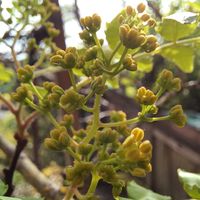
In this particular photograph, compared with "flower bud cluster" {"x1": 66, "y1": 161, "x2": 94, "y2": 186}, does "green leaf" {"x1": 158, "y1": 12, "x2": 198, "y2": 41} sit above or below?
above

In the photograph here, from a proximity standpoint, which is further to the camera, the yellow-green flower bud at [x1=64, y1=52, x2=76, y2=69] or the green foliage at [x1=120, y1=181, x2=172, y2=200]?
the green foliage at [x1=120, y1=181, x2=172, y2=200]

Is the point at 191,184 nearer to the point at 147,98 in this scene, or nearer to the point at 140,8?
the point at 147,98

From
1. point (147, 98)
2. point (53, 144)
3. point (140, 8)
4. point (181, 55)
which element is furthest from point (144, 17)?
point (181, 55)

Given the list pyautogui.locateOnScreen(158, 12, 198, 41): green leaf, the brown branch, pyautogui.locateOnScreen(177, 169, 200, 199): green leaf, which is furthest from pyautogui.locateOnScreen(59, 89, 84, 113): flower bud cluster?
the brown branch

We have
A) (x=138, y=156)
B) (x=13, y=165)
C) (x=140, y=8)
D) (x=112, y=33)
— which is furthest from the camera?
(x=13, y=165)

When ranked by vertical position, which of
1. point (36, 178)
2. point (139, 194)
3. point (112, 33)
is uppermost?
point (112, 33)

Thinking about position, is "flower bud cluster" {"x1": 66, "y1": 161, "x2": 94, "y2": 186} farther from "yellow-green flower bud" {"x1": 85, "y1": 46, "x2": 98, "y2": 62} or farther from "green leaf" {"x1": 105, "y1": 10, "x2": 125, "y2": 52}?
"green leaf" {"x1": 105, "y1": 10, "x2": 125, "y2": 52}
